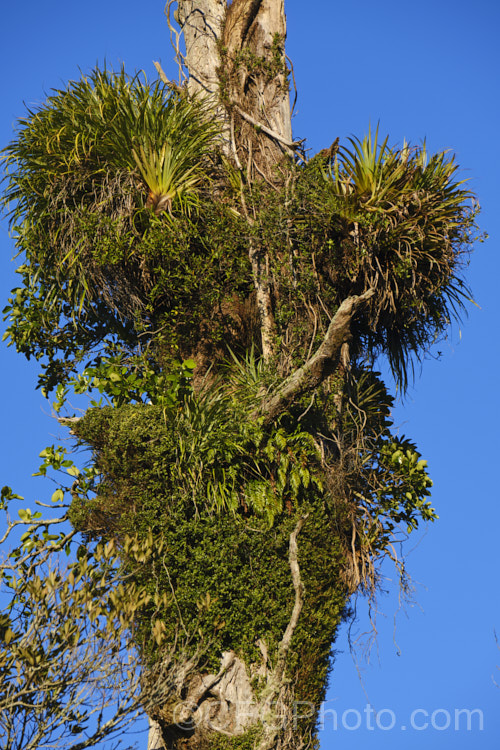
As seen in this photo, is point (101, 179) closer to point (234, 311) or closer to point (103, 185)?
point (103, 185)

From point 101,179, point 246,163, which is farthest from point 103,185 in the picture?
point 246,163

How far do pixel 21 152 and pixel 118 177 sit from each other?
116cm

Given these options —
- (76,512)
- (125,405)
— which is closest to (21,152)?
(125,405)

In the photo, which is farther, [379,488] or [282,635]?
[379,488]

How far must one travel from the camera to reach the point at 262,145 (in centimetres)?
986

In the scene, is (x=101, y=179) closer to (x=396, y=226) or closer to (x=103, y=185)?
(x=103, y=185)

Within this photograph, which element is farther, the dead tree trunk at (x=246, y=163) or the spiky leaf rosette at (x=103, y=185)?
the spiky leaf rosette at (x=103, y=185)

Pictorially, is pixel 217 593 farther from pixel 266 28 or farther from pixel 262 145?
→ pixel 266 28

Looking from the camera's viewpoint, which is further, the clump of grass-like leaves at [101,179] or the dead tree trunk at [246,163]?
the clump of grass-like leaves at [101,179]

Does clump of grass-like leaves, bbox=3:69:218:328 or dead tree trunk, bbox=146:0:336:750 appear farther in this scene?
clump of grass-like leaves, bbox=3:69:218:328

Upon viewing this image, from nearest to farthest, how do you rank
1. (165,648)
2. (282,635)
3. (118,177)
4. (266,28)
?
Answer: (165,648), (282,635), (118,177), (266,28)

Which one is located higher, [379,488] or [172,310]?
[172,310]

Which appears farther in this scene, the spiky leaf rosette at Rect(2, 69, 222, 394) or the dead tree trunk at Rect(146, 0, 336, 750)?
the spiky leaf rosette at Rect(2, 69, 222, 394)

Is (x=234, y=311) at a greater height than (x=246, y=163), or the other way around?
(x=246, y=163)
